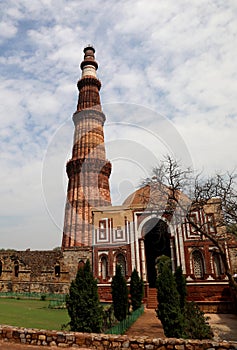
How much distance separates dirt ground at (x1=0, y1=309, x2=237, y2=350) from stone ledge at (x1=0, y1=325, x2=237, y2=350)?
178mm

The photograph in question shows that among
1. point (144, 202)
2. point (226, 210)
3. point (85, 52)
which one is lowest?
point (226, 210)

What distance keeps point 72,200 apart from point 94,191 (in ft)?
7.63

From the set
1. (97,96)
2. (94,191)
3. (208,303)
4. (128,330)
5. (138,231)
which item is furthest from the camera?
(97,96)

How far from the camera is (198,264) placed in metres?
17.7

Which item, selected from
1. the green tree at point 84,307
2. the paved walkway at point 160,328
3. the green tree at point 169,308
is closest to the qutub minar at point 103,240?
the green tree at point 169,308

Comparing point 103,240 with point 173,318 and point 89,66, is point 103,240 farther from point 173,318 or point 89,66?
point 89,66

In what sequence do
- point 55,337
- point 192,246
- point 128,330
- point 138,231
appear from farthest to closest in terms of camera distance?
1. point 138,231
2. point 192,246
3. point 128,330
4. point 55,337

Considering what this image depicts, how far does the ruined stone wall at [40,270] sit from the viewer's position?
22.7 metres

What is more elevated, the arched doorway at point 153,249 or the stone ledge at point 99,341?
the arched doorway at point 153,249

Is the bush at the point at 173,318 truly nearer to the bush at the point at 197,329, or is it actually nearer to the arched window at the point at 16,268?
the bush at the point at 197,329

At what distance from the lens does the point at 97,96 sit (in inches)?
1293

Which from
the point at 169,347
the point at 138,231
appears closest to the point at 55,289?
the point at 138,231

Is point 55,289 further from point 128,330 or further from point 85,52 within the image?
point 85,52

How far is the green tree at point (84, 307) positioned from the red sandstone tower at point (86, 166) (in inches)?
688
